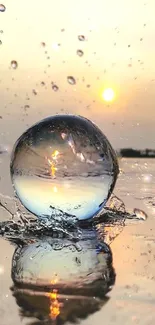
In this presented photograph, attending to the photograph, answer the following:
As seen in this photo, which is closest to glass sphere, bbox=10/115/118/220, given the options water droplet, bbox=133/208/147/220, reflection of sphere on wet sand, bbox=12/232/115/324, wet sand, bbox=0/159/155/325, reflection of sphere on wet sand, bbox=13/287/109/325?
wet sand, bbox=0/159/155/325

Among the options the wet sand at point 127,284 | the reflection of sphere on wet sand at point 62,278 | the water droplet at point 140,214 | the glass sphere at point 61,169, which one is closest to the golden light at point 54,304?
the reflection of sphere on wet sand at point 62,278

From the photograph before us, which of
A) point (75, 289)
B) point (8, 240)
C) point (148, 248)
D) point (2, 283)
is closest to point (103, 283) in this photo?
point (75, 289)

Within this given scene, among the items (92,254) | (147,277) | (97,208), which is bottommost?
(97,208)

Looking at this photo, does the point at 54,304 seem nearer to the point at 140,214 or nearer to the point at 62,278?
the point at 62,278

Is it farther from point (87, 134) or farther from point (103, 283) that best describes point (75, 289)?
point (87, 134)

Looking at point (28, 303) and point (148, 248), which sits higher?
point (28, 303)

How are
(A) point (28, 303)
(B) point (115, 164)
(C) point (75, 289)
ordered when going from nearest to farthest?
(A) point (28, 303), (C) point (75, 289), (B) point (115, 164)
